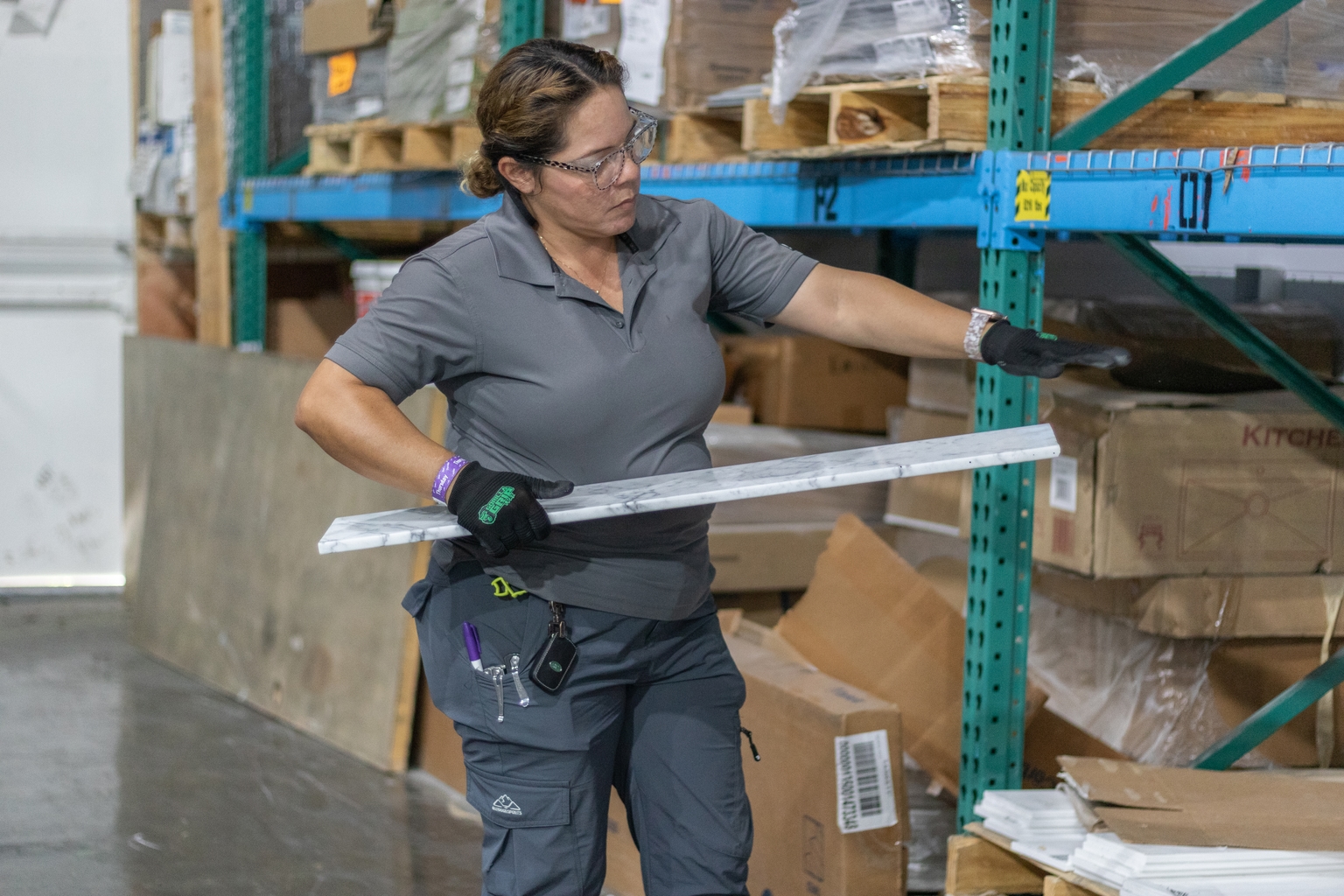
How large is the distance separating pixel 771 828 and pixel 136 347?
15.8 ft

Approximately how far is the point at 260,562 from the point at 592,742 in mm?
3805

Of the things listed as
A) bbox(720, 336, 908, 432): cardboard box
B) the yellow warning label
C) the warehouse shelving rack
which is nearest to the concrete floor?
the warehouse shelving rack

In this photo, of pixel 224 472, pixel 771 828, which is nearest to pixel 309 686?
pixel 224 472

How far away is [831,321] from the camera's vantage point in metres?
2.63

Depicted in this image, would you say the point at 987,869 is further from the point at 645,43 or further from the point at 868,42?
the point at 645,43

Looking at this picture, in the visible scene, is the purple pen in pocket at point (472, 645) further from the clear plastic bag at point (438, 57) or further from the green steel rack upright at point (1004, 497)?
the clear plastic bag at point (438, 57)

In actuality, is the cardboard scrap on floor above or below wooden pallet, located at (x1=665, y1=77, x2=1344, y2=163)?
below

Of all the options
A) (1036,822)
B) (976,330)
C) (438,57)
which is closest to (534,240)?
(976,330)

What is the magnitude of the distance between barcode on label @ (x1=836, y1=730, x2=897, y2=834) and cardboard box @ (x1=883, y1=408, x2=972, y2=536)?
1034 mm

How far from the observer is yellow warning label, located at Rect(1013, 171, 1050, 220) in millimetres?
2988

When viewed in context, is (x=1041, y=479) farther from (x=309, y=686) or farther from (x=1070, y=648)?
(x=309, y=686)

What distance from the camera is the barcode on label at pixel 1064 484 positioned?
11.0 ft

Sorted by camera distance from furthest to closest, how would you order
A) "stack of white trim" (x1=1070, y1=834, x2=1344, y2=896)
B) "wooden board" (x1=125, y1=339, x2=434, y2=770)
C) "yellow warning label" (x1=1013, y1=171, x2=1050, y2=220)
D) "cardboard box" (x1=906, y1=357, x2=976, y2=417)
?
"wooden board" (x1=125, y1=339, x2=434, y2=770)
"cardboard box" (x1=906, y1=357, x2=976, y2=417)
"yellow warning label" (x1=1013, y1=171, x2=1050, y2=220)
"stack of white trim" (x1=1070, y1=834, x2=1344, y2=896)

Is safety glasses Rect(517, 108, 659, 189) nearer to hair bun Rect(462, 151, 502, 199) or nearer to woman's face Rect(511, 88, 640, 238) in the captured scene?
woman's face Rect(511, 88, 640, 238)
